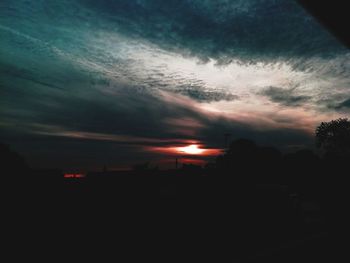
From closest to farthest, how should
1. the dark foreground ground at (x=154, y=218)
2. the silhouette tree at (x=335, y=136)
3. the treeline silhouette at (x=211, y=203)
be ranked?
the dark foreground ground at (x=154, y=218), the treeline silhouette at (x=211, y=203), the silhouette tree at (x=335, y=136)

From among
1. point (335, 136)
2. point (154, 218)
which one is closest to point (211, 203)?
point (154, 218)

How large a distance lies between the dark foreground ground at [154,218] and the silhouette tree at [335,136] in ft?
150

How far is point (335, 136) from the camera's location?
5297 centimetres

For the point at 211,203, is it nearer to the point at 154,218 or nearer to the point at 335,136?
the point at 154,218

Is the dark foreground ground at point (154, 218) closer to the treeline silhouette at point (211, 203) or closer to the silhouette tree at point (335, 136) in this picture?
the treeline silhouette at point (211, 203)

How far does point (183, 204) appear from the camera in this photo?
1207 centimetres

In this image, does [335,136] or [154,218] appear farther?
[335,136]

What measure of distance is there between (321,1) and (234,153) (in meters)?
58.2

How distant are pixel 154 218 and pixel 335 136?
5713 centimetres

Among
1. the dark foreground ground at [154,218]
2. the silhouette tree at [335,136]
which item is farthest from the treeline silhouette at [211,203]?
the silhouette tree at [335,136]

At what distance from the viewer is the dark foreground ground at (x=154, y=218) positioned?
345 inches

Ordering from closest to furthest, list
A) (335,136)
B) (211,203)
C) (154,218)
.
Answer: (154,218)
(211,203)
(335,136)

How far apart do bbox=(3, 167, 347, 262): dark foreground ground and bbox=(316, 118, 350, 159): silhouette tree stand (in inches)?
1799

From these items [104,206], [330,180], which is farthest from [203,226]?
[330,180]
